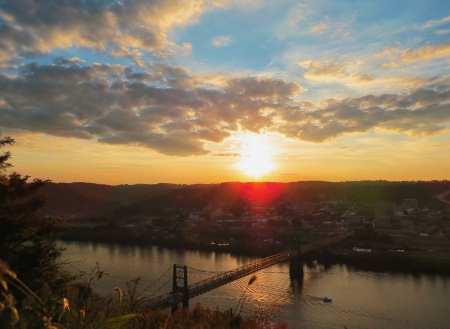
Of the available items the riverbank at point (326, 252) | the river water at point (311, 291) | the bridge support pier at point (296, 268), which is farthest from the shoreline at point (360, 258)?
the bridge support pier at point (296, 268)

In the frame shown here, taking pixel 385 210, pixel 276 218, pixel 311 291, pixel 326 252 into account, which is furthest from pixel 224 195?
pixel 311 291

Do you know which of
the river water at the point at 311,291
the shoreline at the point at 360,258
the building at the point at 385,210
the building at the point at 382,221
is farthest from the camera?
the building at the point at 385,210

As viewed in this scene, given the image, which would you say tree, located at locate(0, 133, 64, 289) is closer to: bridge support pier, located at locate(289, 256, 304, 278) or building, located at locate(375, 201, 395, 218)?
bridge support pier, located at locate(289, 256, 304, 278)

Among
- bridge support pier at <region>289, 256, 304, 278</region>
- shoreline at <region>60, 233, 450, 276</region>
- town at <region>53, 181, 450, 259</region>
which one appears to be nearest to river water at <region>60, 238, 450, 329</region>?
bridge support pier at <region>289, 256, 304, 278</region>

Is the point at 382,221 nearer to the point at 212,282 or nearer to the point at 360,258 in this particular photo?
the point at 360,258

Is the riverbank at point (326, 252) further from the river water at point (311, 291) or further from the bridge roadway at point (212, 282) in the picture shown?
the bridge roadway at point (212, 282)

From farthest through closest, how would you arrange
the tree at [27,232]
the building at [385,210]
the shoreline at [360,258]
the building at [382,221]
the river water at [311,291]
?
the building at [385,210] → the building at [382,221] → the shoreline at [360,258] → the river water at [311,291] → the tree at [27,232]

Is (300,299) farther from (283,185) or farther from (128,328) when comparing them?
(283,185)

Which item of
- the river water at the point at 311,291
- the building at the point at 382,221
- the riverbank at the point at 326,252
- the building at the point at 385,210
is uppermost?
the building at the point at 385,210
